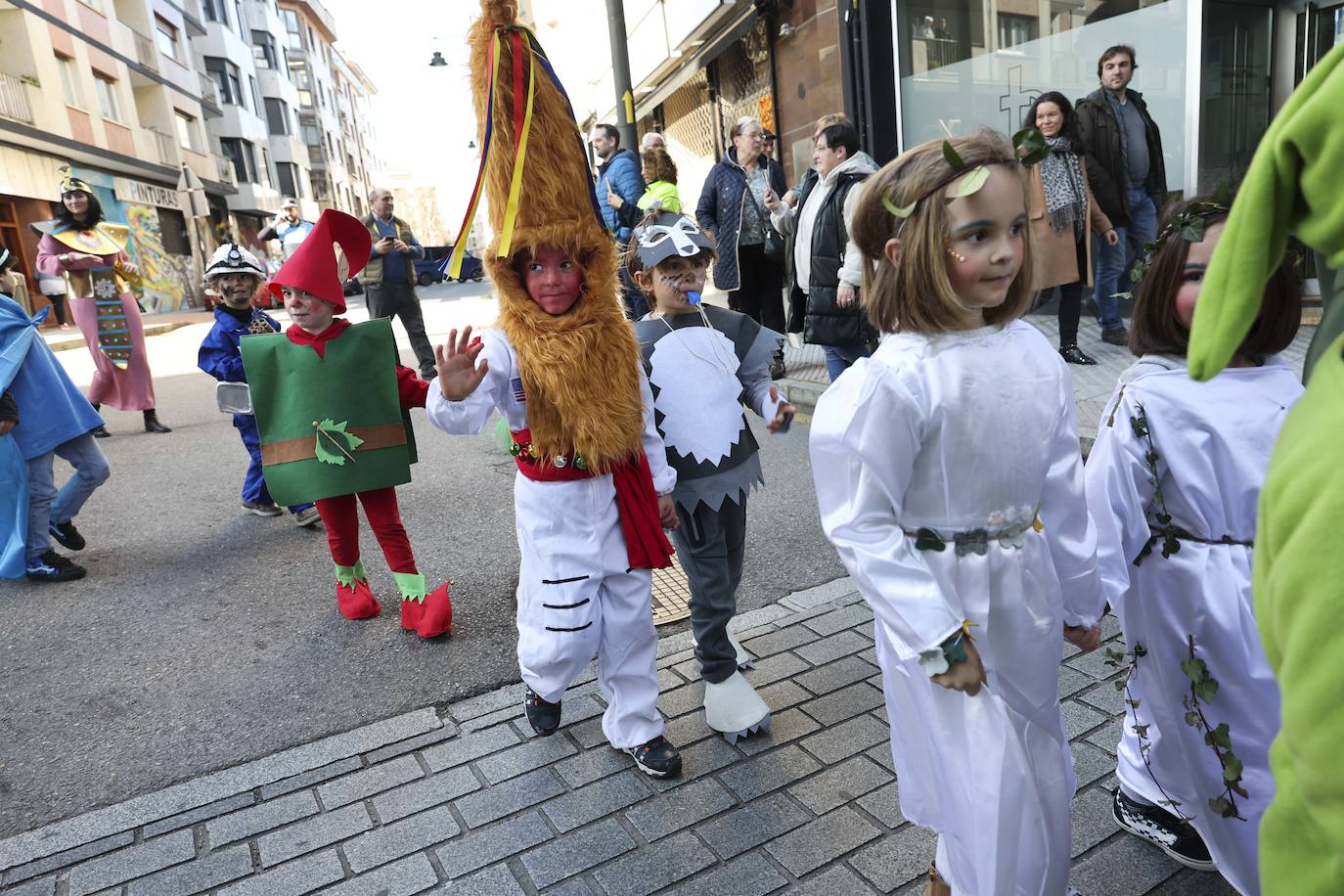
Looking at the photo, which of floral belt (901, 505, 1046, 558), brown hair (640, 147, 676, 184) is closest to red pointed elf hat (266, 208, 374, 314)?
floral belt (901, 505, 1046, 558)

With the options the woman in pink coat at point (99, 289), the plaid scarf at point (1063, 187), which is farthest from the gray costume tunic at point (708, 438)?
the woman in pink coat at point (99, 289)

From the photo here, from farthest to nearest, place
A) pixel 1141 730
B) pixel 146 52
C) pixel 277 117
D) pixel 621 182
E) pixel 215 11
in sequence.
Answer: pixel 277 117 → pixel 215 11 → pixel 146 52 → pixel 621 182 → pixel 1141 730

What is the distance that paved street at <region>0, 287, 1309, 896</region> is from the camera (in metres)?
2.30

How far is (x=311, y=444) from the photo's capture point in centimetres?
375

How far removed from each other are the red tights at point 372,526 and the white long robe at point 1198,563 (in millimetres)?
2863

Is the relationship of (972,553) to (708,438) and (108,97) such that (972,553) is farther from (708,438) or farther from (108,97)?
(108,97)

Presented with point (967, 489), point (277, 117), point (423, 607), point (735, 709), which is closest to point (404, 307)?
point (423, 607)

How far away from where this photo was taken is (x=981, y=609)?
175 centimetres

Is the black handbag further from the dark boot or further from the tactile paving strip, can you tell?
the dark boot

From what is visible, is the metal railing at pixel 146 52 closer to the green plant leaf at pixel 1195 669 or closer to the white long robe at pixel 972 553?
the white long robe at pixel 972 553

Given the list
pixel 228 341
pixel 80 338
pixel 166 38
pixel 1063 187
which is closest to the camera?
pixel 228 341

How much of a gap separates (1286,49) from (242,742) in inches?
372

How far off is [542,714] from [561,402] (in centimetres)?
104

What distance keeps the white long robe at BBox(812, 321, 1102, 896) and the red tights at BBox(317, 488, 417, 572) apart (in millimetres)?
2619
